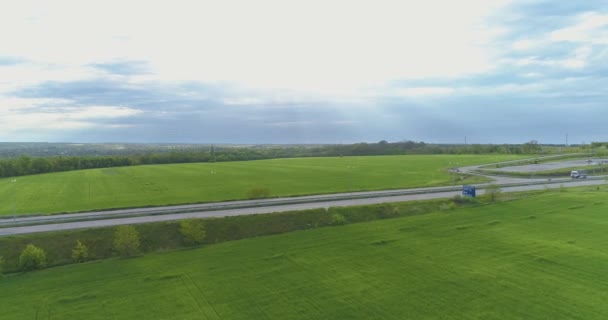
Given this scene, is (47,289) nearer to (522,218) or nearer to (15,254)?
(15,254)

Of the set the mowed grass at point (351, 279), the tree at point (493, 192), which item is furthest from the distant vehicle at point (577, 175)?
the mowed grass at point (351, 279)

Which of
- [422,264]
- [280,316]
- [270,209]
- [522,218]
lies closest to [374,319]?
[280,316]

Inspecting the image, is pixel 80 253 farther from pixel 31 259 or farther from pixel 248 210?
pixel 248 210

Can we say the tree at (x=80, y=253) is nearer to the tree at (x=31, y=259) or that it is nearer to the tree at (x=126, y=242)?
the tree at (x=31, y=259)

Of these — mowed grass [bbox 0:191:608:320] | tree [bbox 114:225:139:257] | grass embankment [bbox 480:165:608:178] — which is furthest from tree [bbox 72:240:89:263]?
grass embankment [bbox 480:165:608:178]

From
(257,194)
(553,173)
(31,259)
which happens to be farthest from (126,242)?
(553,173)
